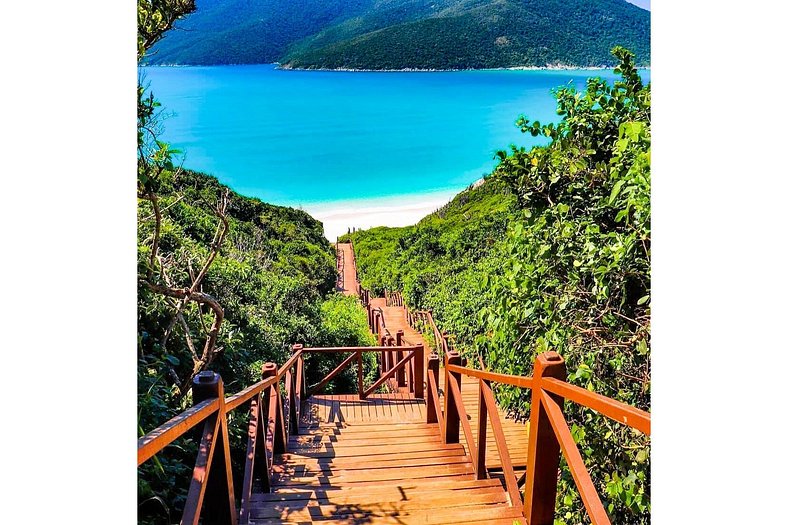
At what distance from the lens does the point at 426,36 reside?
85750 millimetres

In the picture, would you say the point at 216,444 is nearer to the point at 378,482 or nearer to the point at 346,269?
the point at 378,482

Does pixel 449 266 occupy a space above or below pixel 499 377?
above

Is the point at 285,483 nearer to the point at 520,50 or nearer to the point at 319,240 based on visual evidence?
the point at 319,240

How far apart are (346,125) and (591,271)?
74855 millimetres

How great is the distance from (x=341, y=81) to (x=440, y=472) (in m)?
92.5

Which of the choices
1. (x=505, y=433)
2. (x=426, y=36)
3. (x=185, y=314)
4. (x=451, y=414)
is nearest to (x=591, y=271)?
(x=451, y=414)

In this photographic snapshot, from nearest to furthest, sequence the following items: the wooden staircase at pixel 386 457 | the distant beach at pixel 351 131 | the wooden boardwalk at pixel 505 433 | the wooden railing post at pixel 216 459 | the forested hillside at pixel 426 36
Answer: the wooden staircase at pixel 386 457 < the wooden railing post at pixel 216 459 < the wooden boardwalk at pixel 505 433 < the distant beach at pixel 351 131 < the forested hillside at pixel 426 36

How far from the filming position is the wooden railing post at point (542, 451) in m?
2.05

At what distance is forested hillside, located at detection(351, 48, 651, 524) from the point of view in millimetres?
2809

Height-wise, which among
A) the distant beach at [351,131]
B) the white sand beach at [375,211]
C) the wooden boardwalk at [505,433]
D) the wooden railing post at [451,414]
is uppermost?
the distant beach at [351,131]

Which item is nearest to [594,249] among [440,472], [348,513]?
[440,472]

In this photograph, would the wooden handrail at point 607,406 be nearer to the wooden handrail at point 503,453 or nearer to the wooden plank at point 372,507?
the wooden handrail at point 503,453

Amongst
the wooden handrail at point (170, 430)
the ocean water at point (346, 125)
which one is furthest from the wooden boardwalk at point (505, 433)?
the ocean water at point (346, 125)

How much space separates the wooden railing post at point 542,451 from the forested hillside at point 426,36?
73611mm
